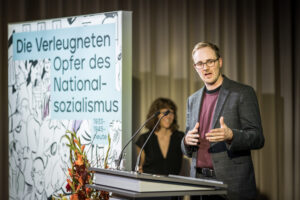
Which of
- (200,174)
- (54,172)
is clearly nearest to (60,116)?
(54,172)

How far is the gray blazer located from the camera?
263 cm

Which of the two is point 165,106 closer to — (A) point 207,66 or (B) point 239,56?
(B) point 239,56

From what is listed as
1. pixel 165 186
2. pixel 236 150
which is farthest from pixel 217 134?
pixel 165 186

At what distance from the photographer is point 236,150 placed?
8.36 ft

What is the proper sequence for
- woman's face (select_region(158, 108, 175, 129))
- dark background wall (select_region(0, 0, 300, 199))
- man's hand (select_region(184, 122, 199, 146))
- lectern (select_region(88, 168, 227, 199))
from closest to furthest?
lectern (select_region(88, 168, 227, 199)), man's hand (select_region(184, 122, 199, 146)), dark background wall (select_region(0, 0, 300, 199)), woman's face (select_region(158, 108, 175, 129))

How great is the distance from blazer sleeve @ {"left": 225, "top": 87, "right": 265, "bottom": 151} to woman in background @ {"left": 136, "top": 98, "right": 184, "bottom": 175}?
89.3 inches

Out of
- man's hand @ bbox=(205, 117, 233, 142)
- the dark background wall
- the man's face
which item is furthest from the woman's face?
man's hand @ bbox=(205, 117, 233, 142)

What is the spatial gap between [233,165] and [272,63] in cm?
258

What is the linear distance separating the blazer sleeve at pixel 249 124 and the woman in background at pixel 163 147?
2.27 m

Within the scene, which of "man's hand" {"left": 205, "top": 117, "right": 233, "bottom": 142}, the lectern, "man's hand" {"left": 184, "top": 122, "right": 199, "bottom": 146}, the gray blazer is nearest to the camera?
the lectern

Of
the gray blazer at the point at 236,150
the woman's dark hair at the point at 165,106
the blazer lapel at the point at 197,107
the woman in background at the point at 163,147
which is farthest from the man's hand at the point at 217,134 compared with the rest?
the woman's dark hair at the point at 165,106

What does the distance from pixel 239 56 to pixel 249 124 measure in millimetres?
2596

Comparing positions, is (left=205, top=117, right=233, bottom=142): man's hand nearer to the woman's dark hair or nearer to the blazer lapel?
the blazer lapel

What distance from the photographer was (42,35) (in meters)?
4.11
